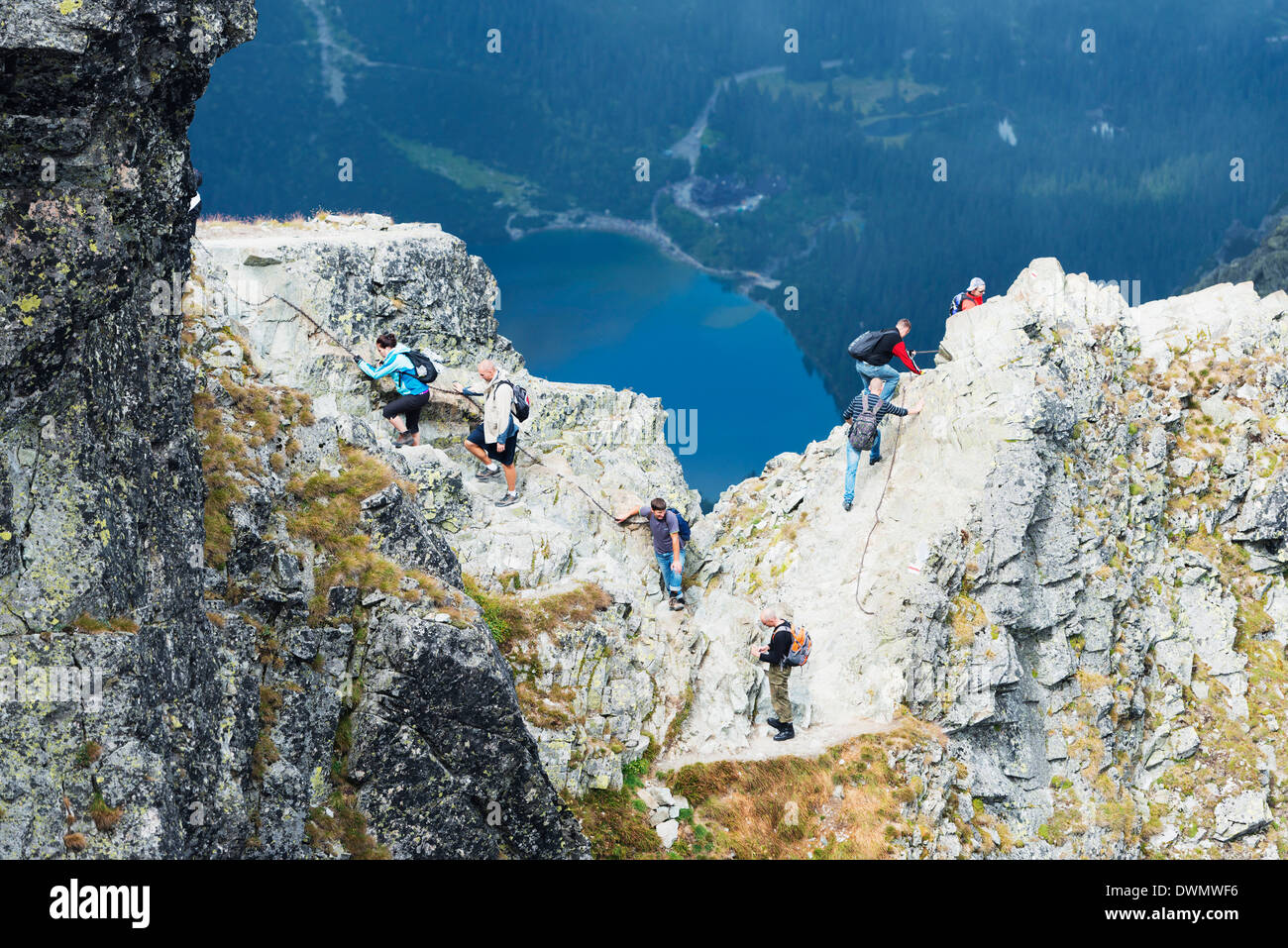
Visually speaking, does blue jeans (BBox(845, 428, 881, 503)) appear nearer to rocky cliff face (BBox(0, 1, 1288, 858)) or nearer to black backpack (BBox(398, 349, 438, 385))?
rocky cliff face (BBox(0, 1, 1288, 858))

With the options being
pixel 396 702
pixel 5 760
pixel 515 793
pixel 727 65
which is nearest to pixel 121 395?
pixel 5 760

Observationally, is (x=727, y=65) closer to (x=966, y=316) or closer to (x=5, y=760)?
(x=966, y=316)

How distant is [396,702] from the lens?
15.5 m

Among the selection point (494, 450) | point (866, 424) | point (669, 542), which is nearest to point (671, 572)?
point (669, 542)

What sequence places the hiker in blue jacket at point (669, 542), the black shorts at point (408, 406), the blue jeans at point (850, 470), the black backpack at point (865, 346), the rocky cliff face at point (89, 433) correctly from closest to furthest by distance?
1. the rocky cliff face at point (89, 433)
2. the hiker in blue jacket at point (669, 542)
3. the black shorts at point (408, 406)
4. the black backpack at point (865, 346)
5. the blue jeans at point (850, 470)

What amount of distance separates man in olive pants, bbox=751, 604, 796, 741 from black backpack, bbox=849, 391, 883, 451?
273 inches

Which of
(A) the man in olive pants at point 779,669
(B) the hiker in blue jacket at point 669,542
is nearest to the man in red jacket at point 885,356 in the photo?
(B) the hiker in blue jacket at point 669,542

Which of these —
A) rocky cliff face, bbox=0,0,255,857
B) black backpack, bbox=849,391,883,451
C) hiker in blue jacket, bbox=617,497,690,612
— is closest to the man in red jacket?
black backpack, bbox=849,391,883,451

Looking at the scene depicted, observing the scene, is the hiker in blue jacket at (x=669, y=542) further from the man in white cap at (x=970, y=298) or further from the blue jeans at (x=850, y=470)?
the man in white cap at (x=970, y=298)

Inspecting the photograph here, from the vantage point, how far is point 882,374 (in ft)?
89.9

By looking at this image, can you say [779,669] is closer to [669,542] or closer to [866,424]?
[669,542]

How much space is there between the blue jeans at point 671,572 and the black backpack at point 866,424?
5.96 m

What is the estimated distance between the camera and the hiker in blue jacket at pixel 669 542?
2434cm

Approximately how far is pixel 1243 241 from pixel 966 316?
533 feet
